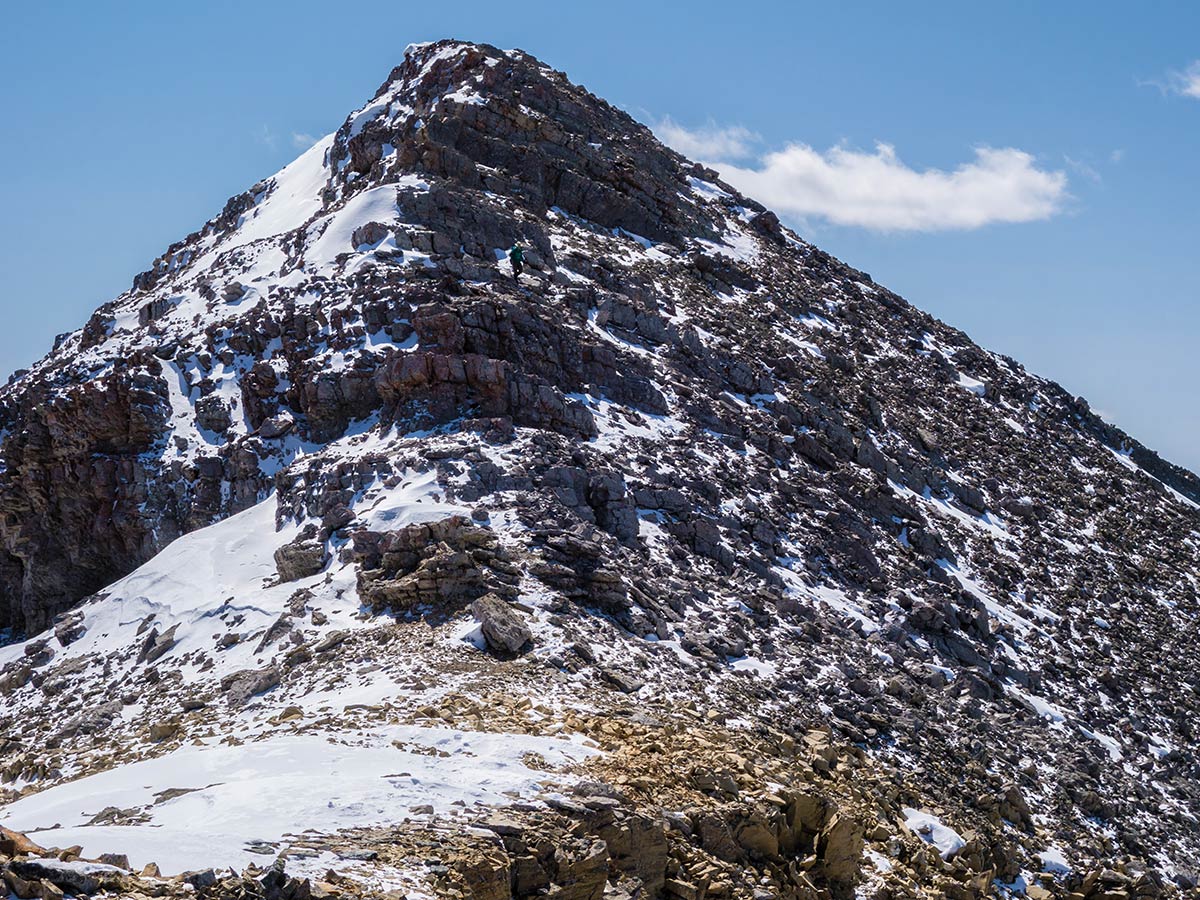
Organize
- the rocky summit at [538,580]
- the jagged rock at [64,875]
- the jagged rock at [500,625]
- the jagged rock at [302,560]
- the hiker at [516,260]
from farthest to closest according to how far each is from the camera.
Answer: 1. the hiker at [516,260]
2. the jagged rock at [302,560]
3. the jagged rock at [500,625]
4. the rocky summit at [538,580]
5. the jagged rock at [64,875]

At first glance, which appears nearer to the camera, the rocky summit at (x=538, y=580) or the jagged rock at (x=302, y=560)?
the rocky summit at (x=538, y=580)

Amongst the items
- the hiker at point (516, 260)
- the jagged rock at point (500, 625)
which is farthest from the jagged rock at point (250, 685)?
the hiker at point (516, 260)

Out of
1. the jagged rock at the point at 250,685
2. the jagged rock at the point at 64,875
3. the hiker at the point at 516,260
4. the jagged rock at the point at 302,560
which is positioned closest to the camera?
the jagged rock at the point at 64,875

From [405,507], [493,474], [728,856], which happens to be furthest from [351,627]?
[728,856]

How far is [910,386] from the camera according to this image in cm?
6019

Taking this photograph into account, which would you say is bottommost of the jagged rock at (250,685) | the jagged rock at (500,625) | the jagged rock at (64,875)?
the jagged rock at (64,875)

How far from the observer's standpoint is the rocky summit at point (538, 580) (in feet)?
61.0

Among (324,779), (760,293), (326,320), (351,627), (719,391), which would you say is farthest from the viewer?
(760,293)

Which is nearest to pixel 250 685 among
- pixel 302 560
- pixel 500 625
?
pixel 500 625

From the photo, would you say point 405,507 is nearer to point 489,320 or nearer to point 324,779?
point 489,320

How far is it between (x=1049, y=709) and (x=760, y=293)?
27.9 meters

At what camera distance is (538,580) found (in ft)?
93.4

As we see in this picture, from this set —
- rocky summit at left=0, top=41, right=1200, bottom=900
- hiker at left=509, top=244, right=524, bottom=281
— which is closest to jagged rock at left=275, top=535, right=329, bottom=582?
rocky summit at left=0, top=41, right=1200, bottom=900

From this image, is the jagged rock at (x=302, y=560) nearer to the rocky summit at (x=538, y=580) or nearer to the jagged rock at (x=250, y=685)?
the rocky summit at (x=538, y=580)
